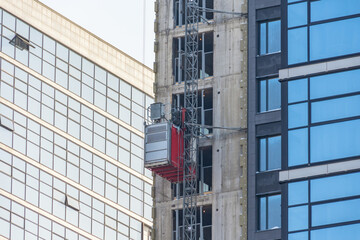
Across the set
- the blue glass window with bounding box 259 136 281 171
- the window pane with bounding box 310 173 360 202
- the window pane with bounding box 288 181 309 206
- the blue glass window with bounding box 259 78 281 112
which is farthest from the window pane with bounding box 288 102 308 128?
the blue glass window with bounding box 259 78 281 112

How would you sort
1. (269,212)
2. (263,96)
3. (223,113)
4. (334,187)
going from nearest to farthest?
(334,187) < (269,212) < (263,96) < (223,113)

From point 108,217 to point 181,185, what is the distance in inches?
1646

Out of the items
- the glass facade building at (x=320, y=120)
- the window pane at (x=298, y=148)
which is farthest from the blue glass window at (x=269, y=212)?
the window pane at (x=298, y=148)

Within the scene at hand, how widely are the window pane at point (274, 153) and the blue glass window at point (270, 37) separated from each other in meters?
6.46

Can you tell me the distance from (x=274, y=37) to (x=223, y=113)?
6.69 meters

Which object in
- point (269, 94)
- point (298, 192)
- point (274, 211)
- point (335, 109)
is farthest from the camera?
point (269, 94)

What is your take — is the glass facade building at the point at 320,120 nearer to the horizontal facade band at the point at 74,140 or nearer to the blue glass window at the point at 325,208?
the blue glass window at the point at 325,208

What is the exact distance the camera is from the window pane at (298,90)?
319 feet

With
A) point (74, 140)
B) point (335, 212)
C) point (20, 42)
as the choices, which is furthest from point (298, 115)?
point (74, 140)

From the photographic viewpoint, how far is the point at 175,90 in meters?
119

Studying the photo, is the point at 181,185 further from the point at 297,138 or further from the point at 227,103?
the point at 297,138

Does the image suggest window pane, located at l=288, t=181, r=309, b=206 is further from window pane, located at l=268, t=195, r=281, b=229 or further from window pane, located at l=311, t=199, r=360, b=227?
window pane, located at l=268, t=195, r=281, b=229

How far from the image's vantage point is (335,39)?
3846 inches

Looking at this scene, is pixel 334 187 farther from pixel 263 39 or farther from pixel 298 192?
pixel 263 39
